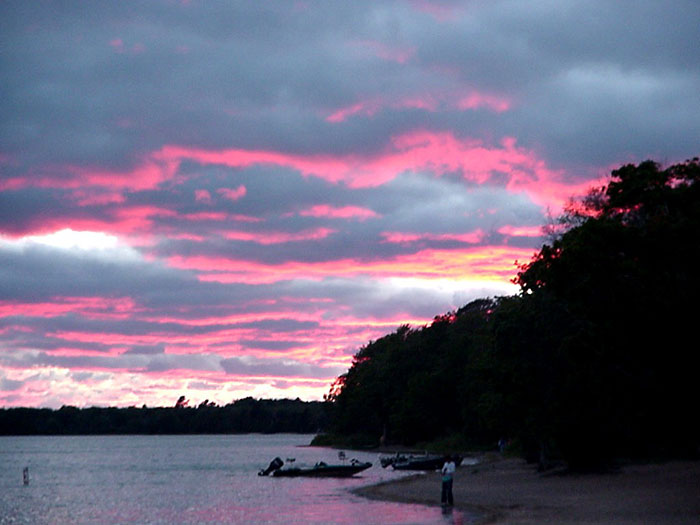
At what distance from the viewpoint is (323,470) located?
254 feet

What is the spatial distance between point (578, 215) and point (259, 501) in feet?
85.2

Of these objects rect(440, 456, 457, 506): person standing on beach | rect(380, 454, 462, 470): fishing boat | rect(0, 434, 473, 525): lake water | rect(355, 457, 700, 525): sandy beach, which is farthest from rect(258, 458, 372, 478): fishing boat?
rect(440, 456, 457, 506): person standing on beach

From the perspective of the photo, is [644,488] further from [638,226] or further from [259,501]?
[259,501]

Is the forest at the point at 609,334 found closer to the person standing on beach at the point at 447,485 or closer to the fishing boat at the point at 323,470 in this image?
the person standing on beach at the point at 447,485

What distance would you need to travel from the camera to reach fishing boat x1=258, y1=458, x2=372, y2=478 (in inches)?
2990

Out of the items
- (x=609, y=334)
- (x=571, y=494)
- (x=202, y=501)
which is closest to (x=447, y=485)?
(x=571, y=494)

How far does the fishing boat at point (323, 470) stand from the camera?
75938 mm

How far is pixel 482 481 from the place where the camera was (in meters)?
58.0

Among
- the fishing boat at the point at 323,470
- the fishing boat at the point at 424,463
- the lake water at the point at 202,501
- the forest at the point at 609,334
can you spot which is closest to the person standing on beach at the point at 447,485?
the lake water at the point at 202,501

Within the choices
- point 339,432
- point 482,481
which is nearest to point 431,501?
point 482,481

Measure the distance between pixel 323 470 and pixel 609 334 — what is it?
45.9 m

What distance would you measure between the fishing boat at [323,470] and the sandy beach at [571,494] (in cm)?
1168

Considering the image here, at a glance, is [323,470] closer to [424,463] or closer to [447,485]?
[424,463]

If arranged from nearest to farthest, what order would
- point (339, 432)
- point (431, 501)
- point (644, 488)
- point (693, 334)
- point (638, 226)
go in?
point (693, 334) → point (638, 226) → point (644, 488) → point (431, 501) → point (339, 432)
